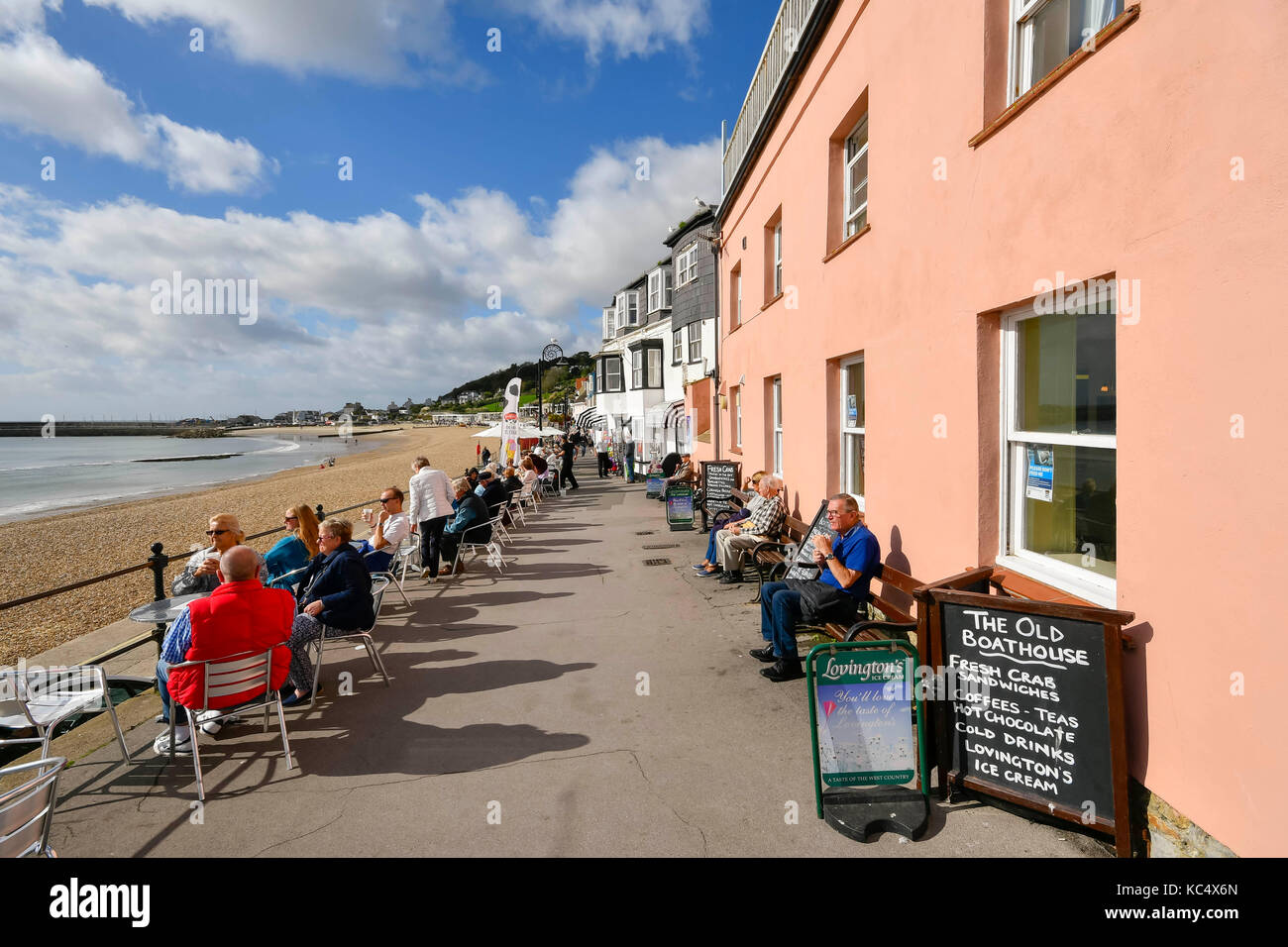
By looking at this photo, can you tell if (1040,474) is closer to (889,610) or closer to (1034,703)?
(1034,703)

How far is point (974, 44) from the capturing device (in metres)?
4.33

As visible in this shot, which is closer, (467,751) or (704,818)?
(704,818)

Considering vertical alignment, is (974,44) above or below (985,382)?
above

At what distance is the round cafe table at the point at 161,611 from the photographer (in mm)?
4848

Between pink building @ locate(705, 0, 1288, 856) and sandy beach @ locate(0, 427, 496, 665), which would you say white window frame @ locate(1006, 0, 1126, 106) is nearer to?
pink building @ locate(705, 0, 1288, 856)

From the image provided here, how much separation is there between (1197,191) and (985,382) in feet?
5.77

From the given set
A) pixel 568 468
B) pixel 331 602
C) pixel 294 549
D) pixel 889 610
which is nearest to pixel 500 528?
pixel 294 549

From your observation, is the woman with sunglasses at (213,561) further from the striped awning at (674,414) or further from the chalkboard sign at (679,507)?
the striped awning at (674,414)

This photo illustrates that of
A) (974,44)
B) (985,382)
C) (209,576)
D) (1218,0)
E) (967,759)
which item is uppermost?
(974,44)

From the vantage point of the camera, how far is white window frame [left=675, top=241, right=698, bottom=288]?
23000mm
